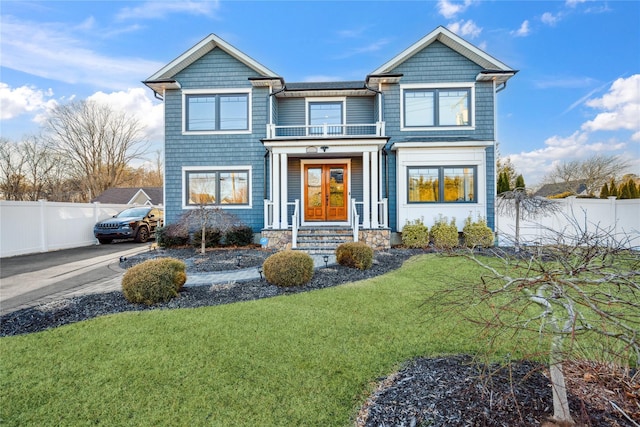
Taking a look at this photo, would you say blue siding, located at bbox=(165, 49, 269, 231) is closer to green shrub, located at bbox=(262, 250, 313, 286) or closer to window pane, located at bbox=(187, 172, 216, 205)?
window pane, located at bbox=(187, 172, 216, 205)

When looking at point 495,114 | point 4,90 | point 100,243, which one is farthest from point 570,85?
point 4,90

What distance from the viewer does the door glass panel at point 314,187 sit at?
41.6 ft

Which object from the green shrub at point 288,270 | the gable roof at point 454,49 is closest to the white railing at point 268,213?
the green shrub at point 288,270

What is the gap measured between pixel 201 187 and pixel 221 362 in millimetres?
10268

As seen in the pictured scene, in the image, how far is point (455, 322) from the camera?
4.15 meters

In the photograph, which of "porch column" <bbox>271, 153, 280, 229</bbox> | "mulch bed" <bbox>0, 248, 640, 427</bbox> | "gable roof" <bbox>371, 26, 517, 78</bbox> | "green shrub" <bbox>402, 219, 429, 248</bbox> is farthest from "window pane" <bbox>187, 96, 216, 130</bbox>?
"mulch bed" <bbox>0, 248, 640, 427</bbox>

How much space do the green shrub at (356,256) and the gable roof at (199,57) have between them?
7818mm

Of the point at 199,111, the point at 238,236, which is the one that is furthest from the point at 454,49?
the point at 238,236

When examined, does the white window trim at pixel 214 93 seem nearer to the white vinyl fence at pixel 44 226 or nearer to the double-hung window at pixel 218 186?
the double-hung window at pixel 218 186

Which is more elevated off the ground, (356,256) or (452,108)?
(452,108)

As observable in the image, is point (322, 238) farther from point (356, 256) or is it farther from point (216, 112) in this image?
point (216, 112)

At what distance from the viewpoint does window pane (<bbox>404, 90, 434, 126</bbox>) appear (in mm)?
12031

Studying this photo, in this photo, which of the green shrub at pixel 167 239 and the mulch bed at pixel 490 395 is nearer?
the mulch bed at pixel 490 395

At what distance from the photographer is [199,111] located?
12.3m
